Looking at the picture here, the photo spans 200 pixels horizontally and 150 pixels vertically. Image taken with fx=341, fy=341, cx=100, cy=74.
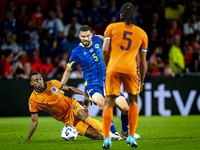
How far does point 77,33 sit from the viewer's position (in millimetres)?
12500

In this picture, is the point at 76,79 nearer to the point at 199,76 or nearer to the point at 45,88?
the point at 199,76

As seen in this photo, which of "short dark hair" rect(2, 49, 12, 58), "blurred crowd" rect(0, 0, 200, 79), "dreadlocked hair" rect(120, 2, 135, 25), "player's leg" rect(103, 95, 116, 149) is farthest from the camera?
"short dark hair" rect(2, 49, 12, 58)

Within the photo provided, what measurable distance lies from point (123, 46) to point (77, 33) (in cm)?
789

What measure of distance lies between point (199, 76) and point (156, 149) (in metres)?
6.97

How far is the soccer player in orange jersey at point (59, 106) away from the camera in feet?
20.1

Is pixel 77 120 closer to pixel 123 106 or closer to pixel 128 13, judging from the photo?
pixel 123 106

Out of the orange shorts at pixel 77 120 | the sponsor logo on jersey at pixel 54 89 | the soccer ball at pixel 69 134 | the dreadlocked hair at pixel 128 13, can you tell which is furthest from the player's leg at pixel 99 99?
the dreadlocked hair at pixel 128 13

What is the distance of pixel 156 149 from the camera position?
482 cm

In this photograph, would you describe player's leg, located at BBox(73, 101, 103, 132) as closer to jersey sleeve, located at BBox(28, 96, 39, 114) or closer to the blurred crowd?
jersey sleeve, located at BBox(28, 96, 39, 114)

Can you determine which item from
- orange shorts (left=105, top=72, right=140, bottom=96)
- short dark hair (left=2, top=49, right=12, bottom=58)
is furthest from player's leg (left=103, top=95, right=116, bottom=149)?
short dark hair (left=2, top=49, right=12, bottom=58)

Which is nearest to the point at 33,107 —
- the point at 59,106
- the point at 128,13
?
the point at 59,106

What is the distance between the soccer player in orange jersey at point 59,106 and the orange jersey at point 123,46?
1.64 m

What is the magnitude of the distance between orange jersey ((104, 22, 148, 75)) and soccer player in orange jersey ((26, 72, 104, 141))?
5.39 ft

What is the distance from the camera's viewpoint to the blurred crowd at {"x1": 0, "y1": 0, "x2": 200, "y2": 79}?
459 inches
